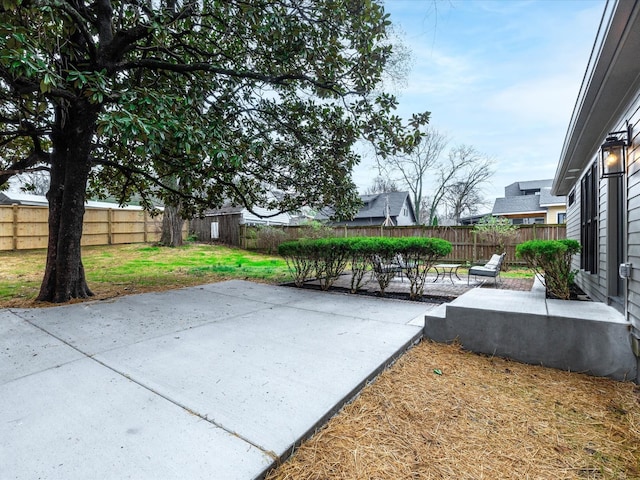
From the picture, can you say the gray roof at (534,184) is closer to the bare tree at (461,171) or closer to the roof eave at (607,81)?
the bare tree at (461,171)

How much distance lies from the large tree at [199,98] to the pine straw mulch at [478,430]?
139 inches

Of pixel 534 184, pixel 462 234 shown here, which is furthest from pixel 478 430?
pixel 534 184

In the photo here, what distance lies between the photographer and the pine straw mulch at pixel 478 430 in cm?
168

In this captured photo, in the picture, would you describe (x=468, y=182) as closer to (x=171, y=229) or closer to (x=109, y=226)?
(x=171, y=229)

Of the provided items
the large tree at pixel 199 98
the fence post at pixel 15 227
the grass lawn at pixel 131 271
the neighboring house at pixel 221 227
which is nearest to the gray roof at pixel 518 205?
the neighboring house at pixel 221 227

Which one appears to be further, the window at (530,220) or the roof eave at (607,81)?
the window at (530,220)

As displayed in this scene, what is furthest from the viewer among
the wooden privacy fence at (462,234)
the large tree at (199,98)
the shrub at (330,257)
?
the wooden privacy fence at (462,234)

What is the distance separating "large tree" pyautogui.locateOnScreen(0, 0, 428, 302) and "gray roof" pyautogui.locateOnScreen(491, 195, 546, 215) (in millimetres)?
21053

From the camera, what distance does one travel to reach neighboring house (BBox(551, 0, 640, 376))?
2.51 meters

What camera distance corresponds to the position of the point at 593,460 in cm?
182

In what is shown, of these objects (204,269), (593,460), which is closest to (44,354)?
(593,460)

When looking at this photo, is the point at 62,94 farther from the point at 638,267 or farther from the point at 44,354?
the point at 638,267

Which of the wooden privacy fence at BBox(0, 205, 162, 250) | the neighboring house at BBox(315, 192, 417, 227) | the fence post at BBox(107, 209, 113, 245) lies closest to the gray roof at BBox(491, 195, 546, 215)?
the neighboring house at BBox(315, 192, 417, 227)

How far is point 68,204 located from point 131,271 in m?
4.11
